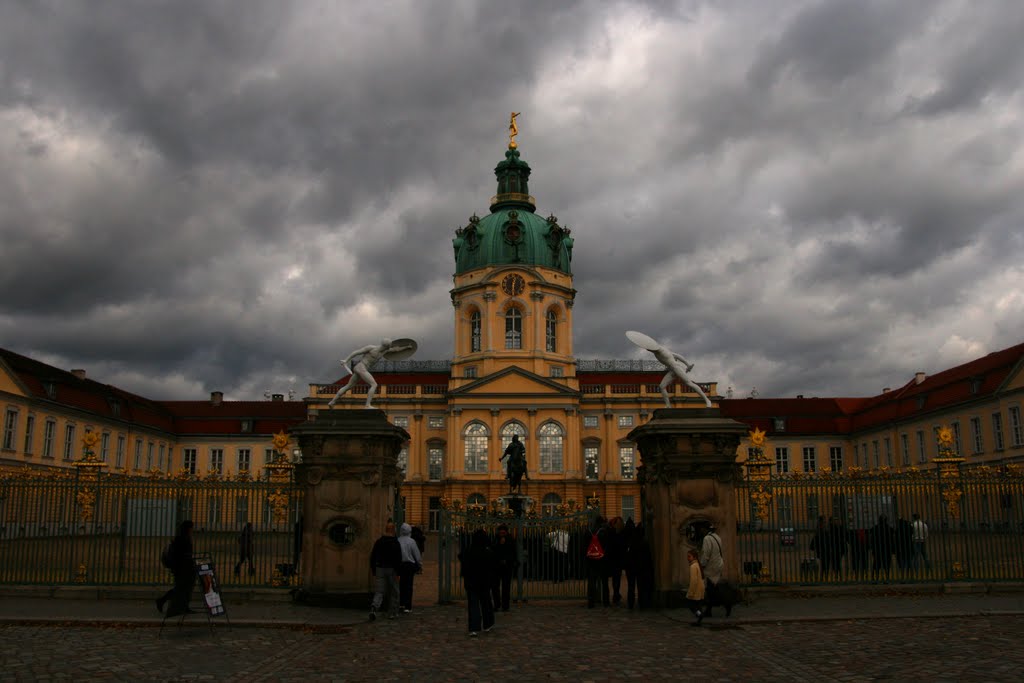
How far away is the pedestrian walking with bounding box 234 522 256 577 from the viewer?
1762 centimetres

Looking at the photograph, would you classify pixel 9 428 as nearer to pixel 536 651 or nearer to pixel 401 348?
pixel 401 348

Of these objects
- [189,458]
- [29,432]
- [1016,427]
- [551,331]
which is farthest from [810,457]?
[29,432]

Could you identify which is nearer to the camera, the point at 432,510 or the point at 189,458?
the point at 432,510

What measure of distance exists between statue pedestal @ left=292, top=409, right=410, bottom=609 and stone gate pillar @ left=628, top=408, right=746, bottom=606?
209 inches

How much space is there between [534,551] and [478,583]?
6185 mm

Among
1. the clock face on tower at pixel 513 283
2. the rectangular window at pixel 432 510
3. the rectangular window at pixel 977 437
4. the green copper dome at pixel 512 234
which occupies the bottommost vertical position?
the rectangular window at pixel 432 510

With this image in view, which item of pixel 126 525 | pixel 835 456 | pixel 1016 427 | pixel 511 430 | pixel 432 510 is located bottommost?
pixel 126 525

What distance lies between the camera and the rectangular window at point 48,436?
52.2 metres

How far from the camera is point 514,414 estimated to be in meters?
67.9

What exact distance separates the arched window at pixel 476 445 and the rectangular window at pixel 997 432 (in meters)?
33.5

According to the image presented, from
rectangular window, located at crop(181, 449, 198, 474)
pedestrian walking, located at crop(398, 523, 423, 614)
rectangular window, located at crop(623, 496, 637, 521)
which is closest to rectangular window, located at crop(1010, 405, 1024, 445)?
rectangular window, located at crop(623, 496, 637, 521)

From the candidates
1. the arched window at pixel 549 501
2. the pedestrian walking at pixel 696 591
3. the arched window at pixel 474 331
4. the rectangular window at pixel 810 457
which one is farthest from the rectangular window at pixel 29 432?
the rectangular window at pixel 810 457

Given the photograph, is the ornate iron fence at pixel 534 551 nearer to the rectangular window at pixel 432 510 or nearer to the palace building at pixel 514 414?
the palace building at pixel 514 414

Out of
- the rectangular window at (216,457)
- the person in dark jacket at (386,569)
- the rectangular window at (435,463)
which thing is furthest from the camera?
the rectangular window at (216,457)
